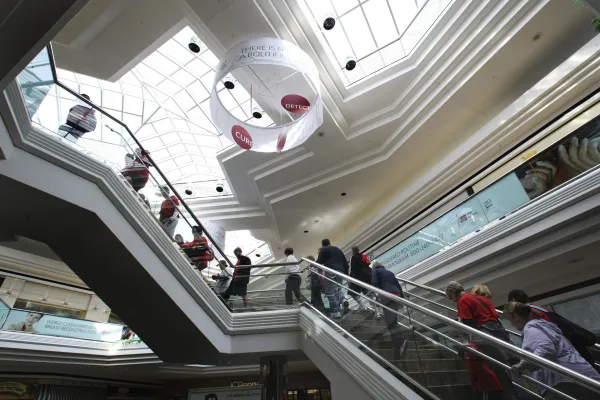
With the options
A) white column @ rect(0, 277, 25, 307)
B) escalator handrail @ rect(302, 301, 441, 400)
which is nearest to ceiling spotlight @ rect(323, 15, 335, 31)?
escalator handrail @ rect(302, 301, 441, 400)

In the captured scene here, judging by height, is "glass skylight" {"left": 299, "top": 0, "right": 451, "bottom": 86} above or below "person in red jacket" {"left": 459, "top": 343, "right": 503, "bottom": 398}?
above

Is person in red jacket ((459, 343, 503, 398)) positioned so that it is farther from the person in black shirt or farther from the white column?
the white column

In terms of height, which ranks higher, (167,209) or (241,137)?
(241,137)

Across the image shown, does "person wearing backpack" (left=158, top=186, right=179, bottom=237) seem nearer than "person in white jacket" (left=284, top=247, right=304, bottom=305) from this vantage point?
Yes

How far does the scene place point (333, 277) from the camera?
5.80 m

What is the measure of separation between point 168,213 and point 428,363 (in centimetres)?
480

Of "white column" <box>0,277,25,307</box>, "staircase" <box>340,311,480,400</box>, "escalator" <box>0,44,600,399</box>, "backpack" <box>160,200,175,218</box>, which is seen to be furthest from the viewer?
"white column" <box>0,277,25,307</box>

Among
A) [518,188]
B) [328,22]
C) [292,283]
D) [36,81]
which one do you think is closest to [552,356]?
[518,188]

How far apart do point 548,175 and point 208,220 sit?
495 inches

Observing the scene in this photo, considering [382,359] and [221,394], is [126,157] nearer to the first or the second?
[382,359]

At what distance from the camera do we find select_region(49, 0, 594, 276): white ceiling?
7.62 m

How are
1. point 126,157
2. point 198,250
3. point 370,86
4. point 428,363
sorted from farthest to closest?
point 370,86
point 198,250
point 126,157
point 428,363

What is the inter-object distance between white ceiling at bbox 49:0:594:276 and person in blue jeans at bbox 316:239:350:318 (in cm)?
508

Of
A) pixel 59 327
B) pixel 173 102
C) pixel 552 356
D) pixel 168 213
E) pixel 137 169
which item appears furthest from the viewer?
pixel 173 102
